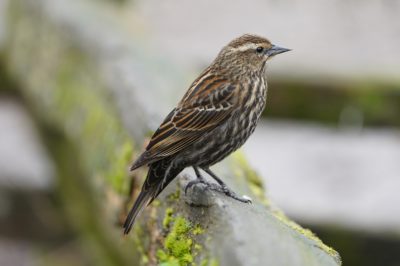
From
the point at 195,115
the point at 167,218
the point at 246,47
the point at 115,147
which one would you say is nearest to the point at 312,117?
the point at 246,47

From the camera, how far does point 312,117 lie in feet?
25.8

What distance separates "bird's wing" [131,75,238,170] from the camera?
187 inches

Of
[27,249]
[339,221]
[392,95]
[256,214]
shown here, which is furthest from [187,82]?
[27,249]

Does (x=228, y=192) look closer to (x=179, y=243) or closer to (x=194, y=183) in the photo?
(x=194, y=183)

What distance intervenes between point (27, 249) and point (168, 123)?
6.35m

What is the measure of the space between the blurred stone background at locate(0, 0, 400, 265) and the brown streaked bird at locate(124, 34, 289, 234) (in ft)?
1.83

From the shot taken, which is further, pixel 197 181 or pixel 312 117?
pixel 312 117

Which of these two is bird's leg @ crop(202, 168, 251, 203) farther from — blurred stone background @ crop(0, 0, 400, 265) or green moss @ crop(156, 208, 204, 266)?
blurred stone background @ crop(0, 0, 400, 265)

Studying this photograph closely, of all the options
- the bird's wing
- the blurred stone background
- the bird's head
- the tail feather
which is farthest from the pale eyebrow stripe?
the tail feather

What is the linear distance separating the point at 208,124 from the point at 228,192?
0.71 metres

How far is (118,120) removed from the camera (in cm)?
567

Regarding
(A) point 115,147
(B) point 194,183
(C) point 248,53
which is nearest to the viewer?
(B) point 194,183

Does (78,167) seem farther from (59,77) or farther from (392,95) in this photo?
(392,95)

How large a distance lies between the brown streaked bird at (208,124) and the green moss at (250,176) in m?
0.13
